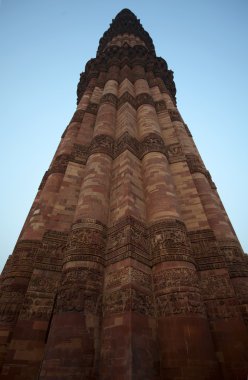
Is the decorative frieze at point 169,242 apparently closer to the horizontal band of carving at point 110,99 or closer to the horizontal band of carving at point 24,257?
the horizontal band of carving at point 24,257

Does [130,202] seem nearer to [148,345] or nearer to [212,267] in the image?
[212,267]

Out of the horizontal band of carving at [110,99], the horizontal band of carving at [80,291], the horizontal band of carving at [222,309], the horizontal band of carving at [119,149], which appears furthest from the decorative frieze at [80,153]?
the horizontal band of carving at [222,309]

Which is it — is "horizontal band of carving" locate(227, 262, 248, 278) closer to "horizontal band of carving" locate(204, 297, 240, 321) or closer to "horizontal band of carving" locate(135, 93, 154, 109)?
"horizontal band of carving" locate(204, 297, 240, 321)

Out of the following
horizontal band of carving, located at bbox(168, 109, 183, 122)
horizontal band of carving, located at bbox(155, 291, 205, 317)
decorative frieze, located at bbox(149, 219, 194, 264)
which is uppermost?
horizontal band of carving, located at bbox(168, 109, 183, 122)

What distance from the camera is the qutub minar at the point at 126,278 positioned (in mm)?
4168

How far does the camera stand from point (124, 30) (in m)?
21.0

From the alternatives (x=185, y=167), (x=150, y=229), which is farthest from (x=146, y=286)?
(x=185, y=167)

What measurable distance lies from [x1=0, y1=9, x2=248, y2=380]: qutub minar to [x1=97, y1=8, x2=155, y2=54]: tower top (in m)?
15.3

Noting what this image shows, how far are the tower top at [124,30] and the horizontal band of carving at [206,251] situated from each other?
18.9 metres

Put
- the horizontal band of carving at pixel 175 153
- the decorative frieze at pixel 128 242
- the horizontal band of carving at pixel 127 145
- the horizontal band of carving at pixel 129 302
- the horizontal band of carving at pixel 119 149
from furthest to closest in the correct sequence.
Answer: the horizontal band of carving at pixel 175 153, the horizontal band of carving at pixel 119 149, the horizontal band of carving at pixel 127 145, the decorative frieze at pixel 128 242, the horizontal band of carving at pixel 129 302

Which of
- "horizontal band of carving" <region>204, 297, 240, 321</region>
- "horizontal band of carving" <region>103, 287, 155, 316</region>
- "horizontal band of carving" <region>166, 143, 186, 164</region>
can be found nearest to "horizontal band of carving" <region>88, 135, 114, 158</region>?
"horizontal band of carving" <region>166, 143, 186, 164</region>

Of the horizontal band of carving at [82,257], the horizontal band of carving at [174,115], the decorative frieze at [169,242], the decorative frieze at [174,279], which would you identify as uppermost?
the horizontal band of carving at [174,115]

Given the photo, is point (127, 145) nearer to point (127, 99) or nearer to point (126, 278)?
point (127, 99)

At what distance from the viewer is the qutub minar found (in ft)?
13.7
